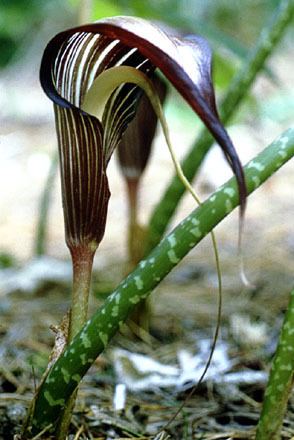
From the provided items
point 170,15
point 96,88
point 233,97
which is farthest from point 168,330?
point 96,88

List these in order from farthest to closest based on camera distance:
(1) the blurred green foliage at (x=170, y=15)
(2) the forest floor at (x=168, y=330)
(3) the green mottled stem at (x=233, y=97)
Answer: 1. (1) the blurred green foliage at (x=170, y=15)
2. (3) the green mottled stem at (x=233, y=97)
3. (2) the forest floor at (x=168, y=330)

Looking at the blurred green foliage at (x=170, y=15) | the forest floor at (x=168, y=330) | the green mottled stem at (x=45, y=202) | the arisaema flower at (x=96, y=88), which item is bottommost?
the forest floor at (x=168, y=330)

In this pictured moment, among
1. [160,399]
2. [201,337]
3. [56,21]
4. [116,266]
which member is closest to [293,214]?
[116,266]

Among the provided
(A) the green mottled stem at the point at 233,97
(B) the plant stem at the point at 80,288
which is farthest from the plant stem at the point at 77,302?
(A) the green mottled stem at the point at 233,97

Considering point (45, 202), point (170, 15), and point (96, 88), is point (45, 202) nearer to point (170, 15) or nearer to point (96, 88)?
point (170, 15)

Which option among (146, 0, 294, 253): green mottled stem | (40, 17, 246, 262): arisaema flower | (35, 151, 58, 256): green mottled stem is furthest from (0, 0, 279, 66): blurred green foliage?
(40, 17, 246, 262): arisaema flower

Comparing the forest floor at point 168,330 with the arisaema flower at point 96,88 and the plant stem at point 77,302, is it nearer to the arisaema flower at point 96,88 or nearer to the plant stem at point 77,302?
the plant stem at point 77,302
